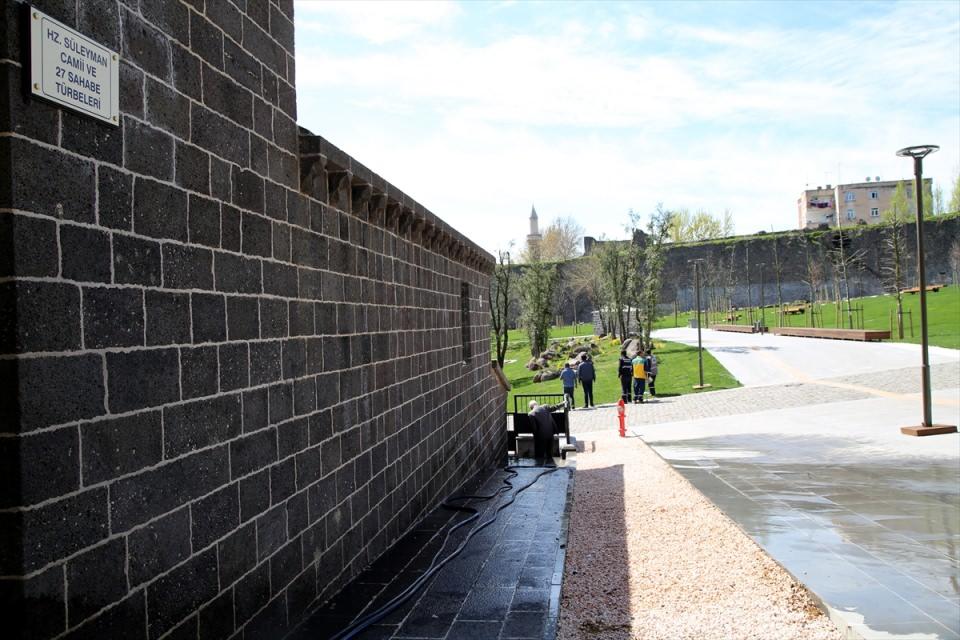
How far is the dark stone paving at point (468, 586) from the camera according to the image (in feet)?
15.5

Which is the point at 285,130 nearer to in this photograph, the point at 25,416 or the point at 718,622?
the point at 25,416

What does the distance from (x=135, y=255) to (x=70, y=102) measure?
0.66 m

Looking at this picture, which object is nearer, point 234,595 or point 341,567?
point 234,595

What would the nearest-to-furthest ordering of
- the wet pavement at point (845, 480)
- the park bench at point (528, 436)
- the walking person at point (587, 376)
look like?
the wet pavement at point (845, 480) < the park bench at point (528, 436) < the walking person at point (587, 376)

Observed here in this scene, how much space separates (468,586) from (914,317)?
3898 centimetres

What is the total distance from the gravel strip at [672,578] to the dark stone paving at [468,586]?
219 mm

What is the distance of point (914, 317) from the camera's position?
38.0 meters

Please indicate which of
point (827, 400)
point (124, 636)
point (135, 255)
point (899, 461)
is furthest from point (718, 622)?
point (827, 400)

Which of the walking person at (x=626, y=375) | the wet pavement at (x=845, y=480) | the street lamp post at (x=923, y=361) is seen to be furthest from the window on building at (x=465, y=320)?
the walking person at (x=626, y=375)

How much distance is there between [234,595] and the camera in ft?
13.0

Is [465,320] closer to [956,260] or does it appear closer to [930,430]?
[930,430]

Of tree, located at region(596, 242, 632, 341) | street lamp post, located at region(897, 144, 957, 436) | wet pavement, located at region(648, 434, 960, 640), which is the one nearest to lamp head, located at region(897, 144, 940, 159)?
street lamp post, located at region(897, 144, 957, 436)

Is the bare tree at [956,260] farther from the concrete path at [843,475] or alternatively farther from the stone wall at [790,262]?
the concrete path at [843,475]

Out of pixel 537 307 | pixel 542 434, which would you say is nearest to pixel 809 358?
pixel 537 307
